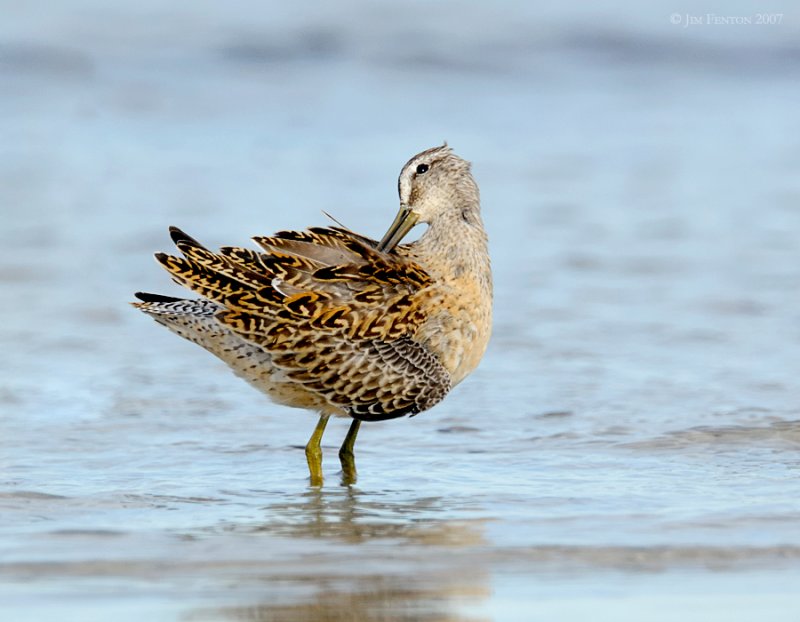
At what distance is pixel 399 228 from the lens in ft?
Answer: 24.1

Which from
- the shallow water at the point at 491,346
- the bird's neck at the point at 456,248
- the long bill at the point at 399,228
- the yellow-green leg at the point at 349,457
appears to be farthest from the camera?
the long bill at the point at 399,228

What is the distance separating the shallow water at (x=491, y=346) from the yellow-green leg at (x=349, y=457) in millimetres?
90

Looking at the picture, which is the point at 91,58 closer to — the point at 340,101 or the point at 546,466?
the point at 340,101

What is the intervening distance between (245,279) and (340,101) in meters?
9.62

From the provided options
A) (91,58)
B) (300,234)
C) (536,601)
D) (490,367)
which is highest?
(91,58)

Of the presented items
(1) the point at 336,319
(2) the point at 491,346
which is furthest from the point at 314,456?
(2) the point at 491,346

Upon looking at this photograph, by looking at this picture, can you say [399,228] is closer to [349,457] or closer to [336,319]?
[336,319]

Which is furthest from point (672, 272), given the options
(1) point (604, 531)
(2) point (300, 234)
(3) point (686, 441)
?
(1) point (604, 531)

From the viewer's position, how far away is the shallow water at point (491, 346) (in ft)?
17.6

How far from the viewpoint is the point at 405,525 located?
6020mm
